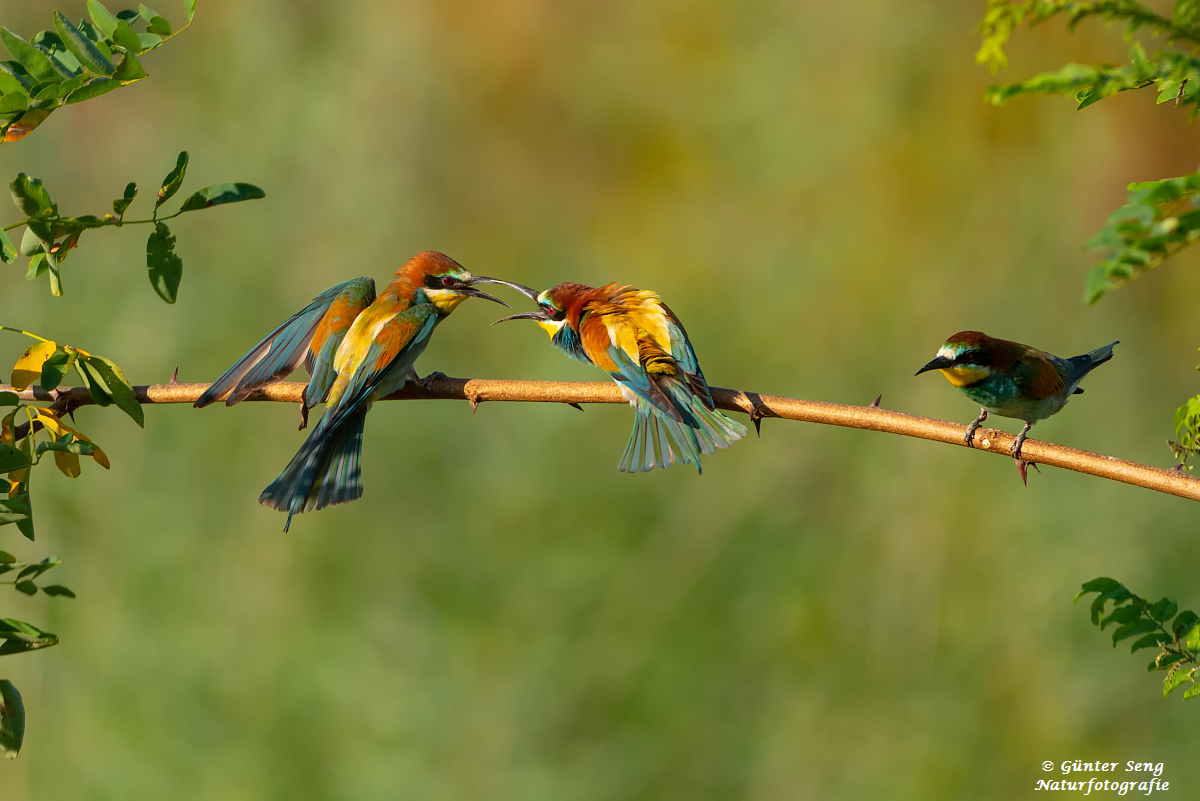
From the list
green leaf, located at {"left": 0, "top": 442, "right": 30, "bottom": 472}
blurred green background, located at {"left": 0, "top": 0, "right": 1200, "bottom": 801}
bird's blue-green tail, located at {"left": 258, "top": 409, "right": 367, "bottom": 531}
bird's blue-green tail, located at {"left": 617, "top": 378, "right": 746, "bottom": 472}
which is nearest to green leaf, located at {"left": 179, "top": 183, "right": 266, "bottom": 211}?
green leaf, located at {"left": 0, "top": 442, "right": 30, "bottom": 472}

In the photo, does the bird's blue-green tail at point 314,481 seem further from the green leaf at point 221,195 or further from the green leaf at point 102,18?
the green leaf at point 102,18

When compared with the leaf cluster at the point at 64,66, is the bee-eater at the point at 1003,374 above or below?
above

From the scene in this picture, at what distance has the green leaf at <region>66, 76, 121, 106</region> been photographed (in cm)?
133

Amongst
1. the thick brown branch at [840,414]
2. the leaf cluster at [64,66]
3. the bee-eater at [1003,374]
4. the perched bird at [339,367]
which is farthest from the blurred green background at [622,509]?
the leaf cluster at [64,66]

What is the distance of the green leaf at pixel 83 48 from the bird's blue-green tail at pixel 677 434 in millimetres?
1370

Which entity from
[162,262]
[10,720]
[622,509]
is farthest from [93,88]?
[622,509]

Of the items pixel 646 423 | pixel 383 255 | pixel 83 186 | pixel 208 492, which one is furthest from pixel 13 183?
pixel 83 186

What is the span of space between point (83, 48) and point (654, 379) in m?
1.50

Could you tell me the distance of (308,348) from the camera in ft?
8.18

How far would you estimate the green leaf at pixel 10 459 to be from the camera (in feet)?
4.22

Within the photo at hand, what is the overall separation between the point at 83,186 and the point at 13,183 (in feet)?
12.2

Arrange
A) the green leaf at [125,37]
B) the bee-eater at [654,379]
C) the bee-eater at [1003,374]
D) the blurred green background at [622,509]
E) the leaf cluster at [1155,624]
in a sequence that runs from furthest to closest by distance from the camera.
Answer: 1. the blurred green background at [622,509]
2. the bee-eater at [654,379]
3. the bee-eater at [1003,374]
4. the green leaf at [125,37]
5. the leaf cluster at [1155,624]

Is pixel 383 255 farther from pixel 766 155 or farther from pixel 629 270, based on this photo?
pixel 766 155

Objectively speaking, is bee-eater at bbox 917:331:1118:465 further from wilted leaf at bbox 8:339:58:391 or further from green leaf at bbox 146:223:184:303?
wilted leaf at bbox 8:339:58:391
